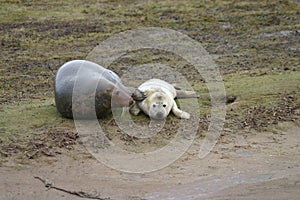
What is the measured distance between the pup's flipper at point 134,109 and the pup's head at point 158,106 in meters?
0.15

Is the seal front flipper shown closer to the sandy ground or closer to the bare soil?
the bare soil

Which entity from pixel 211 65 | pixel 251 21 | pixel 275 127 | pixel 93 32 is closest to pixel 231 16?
pixel 251 21

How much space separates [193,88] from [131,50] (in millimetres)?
3334

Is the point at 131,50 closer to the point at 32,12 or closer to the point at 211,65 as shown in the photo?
the point at 211,65

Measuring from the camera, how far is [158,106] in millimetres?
7383

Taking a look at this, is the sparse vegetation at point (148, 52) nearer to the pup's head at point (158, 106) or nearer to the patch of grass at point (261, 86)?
the patch of grass at point (261, 86)

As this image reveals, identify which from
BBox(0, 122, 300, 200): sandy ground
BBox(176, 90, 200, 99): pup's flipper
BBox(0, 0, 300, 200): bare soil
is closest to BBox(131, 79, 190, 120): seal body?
BBox(0, 0, 300, 200): bare soil

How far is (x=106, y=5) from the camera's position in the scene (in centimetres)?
1600

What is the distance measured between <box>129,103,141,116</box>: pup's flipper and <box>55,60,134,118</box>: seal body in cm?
20

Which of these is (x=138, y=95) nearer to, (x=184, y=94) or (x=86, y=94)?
(x=86, y=94)

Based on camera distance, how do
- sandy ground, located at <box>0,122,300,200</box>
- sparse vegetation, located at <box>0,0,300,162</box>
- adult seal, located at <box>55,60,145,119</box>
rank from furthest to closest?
sparse vegetation, located at <box>0,0,300,162</box>, adult seal, located at <box>55,60,145,119</box>, sandy ground, located at <box>0,122,300,200</box>

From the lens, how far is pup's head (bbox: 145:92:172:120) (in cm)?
736

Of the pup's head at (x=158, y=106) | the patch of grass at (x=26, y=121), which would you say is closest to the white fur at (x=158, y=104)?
the pup's head at (x=158, y=106)

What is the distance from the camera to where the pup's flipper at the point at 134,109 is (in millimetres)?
7469
